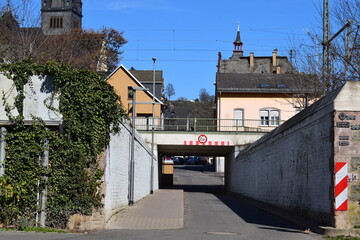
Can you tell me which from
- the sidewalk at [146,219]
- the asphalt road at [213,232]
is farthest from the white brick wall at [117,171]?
the asphalt road at [213,232]

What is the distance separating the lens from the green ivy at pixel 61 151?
12.9m

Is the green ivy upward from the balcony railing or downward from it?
downward

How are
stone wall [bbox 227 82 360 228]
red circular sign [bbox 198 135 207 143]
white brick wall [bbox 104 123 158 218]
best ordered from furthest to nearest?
red circular sign [bbox 198 135 207 143], white brick wall [bbox 104 123 158 218], stone wall [bbox 227 82 360 228]

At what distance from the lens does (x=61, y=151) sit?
1302 cm

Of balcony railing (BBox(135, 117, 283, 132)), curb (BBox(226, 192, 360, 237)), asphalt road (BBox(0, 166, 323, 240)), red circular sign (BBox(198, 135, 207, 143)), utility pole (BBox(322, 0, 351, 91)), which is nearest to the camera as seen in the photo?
asphalt road (BBox(0, 166, 323, 240))

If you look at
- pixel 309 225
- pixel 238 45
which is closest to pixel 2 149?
pixel 309 225

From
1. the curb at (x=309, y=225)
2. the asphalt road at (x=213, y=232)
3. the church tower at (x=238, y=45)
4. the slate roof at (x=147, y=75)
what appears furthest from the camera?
the church tower at (x=238, y=45)

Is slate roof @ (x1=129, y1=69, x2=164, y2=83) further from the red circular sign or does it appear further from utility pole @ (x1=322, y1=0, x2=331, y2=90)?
utility pole @ (x1=322, y1=0, x2=331, y2=90)

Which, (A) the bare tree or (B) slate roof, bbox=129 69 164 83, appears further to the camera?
(B) slate roof, bbox=129 69 164 83

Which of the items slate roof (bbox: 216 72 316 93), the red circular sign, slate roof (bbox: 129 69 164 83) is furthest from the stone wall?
slate roof (bbox: 129 69 164 83)

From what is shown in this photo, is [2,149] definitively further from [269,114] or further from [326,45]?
[269,114]

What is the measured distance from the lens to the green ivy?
1285 centimetres

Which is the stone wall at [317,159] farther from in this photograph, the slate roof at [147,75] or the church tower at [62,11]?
the church tower at [62,11]

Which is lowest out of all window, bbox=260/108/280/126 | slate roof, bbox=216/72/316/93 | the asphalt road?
the asphalt road
